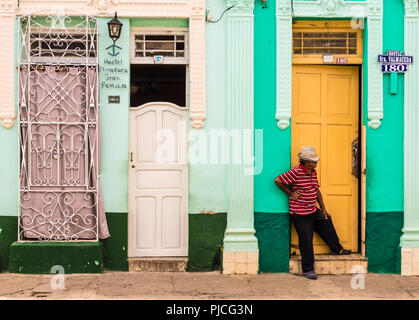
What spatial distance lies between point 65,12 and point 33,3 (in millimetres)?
429

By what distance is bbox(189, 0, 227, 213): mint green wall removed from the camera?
798 cm

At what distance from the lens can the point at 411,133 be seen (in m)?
8.08

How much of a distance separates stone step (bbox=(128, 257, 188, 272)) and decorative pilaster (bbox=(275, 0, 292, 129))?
89.9 inches

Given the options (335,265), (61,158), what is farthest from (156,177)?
(335,265)

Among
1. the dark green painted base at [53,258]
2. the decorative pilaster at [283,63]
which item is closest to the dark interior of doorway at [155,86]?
the decorative pilaster at [283,63]

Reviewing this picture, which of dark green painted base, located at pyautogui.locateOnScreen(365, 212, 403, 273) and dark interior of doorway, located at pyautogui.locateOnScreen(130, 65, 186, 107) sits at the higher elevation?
dark interior of doorway, located at pyautogui.locateOnScreen(130, 65, 186, 107)

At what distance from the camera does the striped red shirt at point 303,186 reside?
781cm

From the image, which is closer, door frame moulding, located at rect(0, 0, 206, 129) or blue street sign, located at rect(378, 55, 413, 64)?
door frame moulding, located at rect(0, 0, 206, 129)

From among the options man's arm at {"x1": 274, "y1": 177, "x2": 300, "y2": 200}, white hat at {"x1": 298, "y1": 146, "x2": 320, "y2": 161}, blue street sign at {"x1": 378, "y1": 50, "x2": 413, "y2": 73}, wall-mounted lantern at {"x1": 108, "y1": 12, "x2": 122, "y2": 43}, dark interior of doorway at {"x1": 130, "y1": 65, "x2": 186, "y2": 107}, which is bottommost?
man's arm at {"x1": 274, "y1": 177, "x2": 300, "y2": 200}

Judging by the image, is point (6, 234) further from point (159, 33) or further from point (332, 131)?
point (332, 131)

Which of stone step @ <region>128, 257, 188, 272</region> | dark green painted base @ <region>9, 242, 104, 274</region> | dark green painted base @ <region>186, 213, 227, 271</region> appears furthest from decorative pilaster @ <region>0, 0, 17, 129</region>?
dark green painted base @ <region>186, 213, 227, 271</region>

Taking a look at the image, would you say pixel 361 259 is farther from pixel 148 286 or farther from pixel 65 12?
pixel 65 12

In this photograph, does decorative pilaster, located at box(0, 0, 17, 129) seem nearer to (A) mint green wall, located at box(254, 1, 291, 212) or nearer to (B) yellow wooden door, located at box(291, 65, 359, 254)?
(A) mint green wall, located at box(254, 1, 291, 212)

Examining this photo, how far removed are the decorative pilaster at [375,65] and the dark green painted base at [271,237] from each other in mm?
1779
